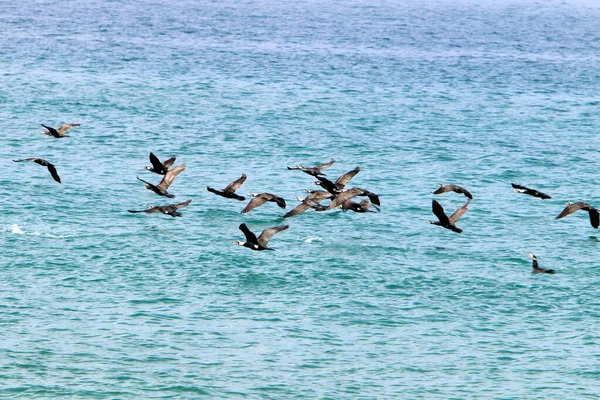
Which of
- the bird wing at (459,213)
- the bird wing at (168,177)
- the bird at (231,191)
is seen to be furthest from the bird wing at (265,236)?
the bird wing at (459,213)

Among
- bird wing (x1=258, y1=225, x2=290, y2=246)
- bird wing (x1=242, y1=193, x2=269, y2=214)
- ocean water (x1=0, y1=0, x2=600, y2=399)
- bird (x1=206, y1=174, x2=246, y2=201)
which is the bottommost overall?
ocean water (x1=0, y1=0, x2=600, y2=399)

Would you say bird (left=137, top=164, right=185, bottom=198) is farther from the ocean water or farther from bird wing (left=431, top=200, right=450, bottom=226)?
bird wing (left=431, top=200, right=450, bottom=226)

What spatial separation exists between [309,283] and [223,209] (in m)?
13.9

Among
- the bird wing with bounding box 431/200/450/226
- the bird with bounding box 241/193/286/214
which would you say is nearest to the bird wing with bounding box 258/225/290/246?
the bird with bounding box 241/193/286/214

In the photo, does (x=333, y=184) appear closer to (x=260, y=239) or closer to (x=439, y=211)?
(x=260, y=239)

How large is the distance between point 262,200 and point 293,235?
629 centimetres

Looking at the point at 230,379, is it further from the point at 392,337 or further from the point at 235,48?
the point at 235,48

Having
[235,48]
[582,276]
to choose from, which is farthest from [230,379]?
[235,48]

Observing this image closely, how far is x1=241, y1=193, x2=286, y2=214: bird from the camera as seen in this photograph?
51125 millimetres

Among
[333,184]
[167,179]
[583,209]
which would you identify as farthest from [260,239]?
[583,209]

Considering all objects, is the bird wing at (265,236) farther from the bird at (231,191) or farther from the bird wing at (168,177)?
the bird wing at (168,177)

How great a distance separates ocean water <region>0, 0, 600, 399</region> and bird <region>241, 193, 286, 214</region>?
322 cm

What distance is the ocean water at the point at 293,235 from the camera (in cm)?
4441

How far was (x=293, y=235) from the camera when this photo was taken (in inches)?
2356
